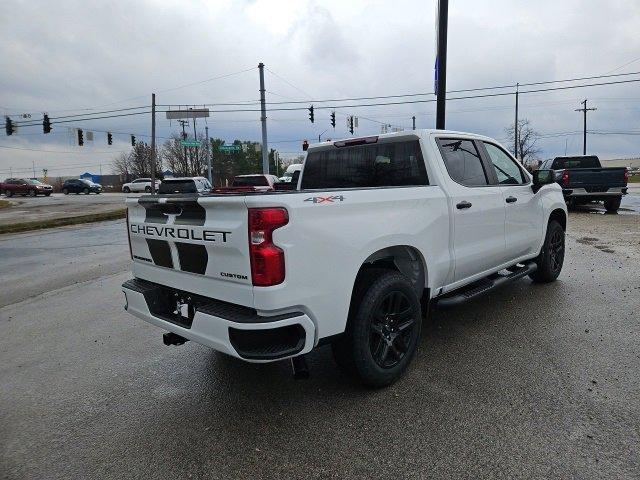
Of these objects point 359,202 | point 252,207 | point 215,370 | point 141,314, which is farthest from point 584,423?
point 141,314

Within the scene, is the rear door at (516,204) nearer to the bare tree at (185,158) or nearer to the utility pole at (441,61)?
the utility pole at (441,61)

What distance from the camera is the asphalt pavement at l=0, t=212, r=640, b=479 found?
2.47m

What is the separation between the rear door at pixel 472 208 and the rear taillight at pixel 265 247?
193 cm

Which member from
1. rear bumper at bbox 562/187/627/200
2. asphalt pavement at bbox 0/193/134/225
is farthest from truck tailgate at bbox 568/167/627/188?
asphalt pavement at bbox 0/193/134/225

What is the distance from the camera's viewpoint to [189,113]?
4181cm

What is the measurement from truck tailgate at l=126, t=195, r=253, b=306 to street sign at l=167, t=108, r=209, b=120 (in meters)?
40.7

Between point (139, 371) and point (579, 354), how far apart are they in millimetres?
3717

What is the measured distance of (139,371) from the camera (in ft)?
12.3

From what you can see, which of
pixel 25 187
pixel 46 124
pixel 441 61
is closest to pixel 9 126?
pixel 46 124

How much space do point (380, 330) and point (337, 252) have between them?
2.54ft

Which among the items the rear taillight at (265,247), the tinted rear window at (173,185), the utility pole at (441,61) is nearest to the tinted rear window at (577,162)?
the utility pole at (441,61)

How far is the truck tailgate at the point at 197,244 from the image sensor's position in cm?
260

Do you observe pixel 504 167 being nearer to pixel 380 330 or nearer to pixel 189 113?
pixel 380 330

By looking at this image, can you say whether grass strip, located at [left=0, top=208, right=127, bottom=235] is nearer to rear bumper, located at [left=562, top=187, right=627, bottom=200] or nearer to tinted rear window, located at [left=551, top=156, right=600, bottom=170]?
rear bumper, located at [left=562, top=187, right=627, bottom=200]
